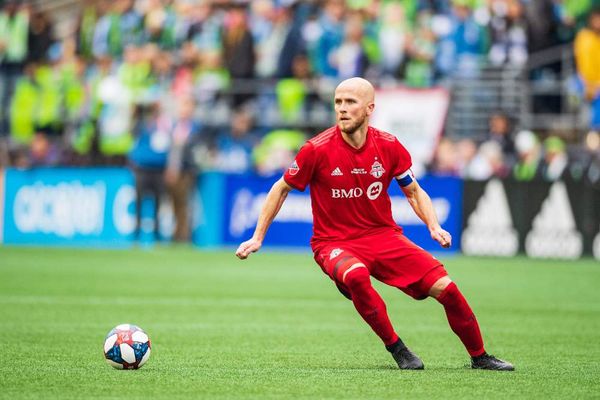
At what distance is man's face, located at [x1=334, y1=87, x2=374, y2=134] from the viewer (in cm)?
880

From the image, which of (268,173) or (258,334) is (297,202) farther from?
(258,334)

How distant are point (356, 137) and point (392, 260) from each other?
0.89 m

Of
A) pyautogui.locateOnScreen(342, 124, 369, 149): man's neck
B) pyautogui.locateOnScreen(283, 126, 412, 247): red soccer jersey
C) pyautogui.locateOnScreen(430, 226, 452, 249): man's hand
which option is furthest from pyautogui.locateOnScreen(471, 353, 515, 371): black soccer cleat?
pyautogui.locateOnScreen(342, 124, 369, 149): man's neck

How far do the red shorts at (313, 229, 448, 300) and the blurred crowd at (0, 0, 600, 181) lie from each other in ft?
44.9

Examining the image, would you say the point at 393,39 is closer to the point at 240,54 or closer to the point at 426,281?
the point at 240,54

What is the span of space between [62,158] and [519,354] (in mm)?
18365

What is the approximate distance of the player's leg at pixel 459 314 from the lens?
886 centimetres

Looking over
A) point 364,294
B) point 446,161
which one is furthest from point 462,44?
point 364,294

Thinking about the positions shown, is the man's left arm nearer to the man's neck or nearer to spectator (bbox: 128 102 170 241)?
the man's neck

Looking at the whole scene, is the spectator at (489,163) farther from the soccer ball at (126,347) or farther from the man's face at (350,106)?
the soccer ball at (126,347)

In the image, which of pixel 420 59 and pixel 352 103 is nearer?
pixel 352 103

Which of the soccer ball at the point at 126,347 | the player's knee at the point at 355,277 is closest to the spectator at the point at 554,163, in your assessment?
the player's knee at the point at 355,277

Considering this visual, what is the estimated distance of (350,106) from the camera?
8820 mm

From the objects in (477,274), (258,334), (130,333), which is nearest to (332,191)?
(130,333)
